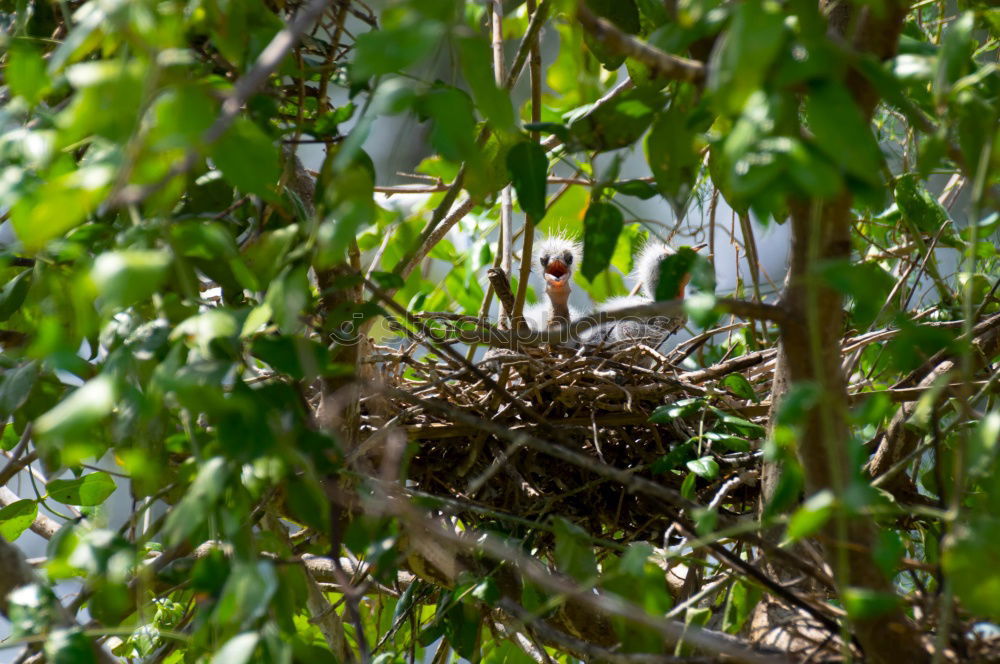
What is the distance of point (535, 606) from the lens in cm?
131

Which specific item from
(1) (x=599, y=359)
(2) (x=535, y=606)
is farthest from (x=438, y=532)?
(1) (x=599, y=359)

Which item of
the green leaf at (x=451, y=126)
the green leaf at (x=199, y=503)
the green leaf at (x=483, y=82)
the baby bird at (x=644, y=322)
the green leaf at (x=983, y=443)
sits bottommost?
the green leaf at (x=199, y=503)

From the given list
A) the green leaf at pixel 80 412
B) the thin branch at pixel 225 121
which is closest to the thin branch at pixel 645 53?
the thin branch at pixel 225 121

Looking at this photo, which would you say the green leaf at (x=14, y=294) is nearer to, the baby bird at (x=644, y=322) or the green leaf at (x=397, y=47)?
the green leaf at (x=397, y=47)

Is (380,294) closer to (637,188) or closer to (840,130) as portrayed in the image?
(637,188)

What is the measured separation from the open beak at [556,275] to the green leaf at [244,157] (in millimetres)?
2212

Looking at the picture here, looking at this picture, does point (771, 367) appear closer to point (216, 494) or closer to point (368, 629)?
point (368, 629)

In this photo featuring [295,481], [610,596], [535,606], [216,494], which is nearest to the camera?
[216,494]

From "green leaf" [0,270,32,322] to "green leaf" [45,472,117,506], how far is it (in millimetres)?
Answer: 367

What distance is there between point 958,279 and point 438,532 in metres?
1.44

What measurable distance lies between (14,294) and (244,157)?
67 centimetres

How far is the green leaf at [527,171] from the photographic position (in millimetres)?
998

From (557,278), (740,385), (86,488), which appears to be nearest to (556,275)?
(557,278)

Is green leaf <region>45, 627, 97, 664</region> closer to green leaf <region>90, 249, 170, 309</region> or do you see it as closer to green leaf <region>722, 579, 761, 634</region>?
green leaf <region>90, 249, 170, 309</region>
